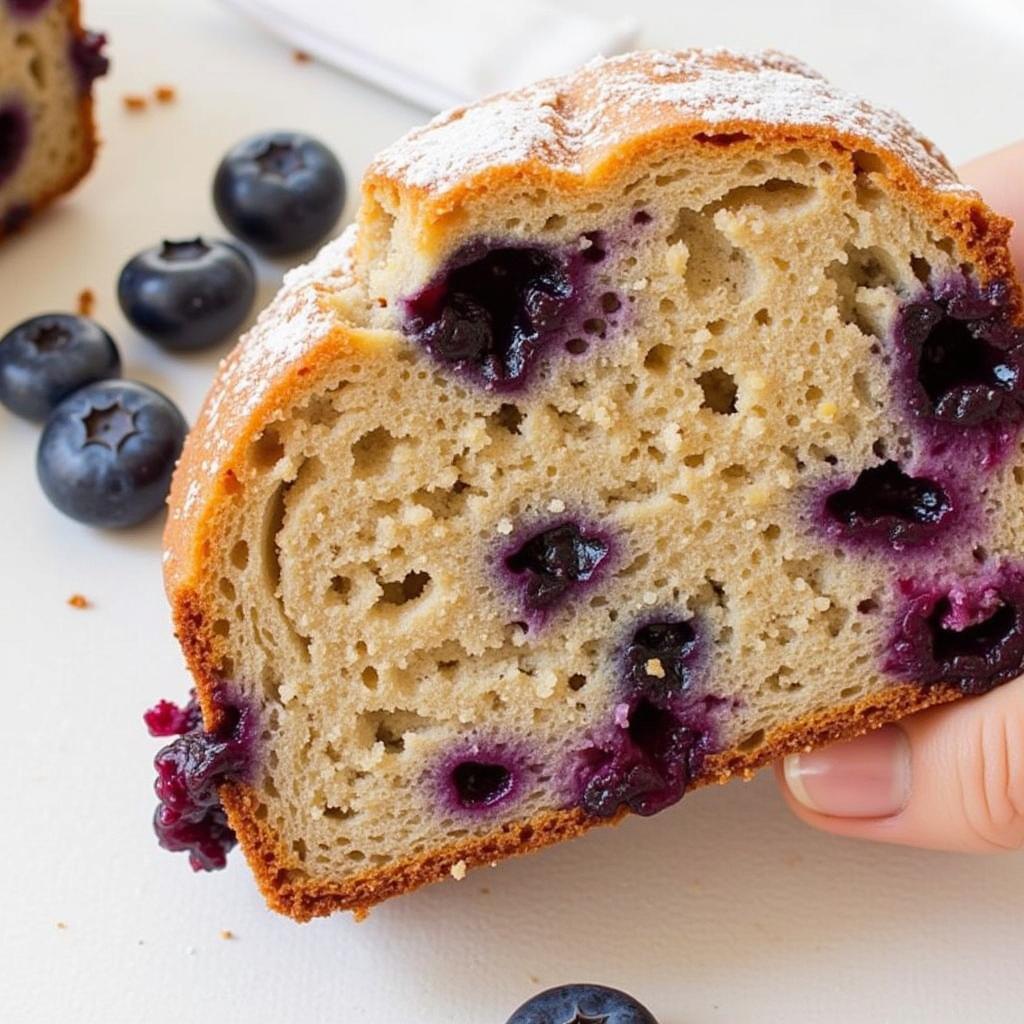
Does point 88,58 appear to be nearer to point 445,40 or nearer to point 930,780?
point 445,40

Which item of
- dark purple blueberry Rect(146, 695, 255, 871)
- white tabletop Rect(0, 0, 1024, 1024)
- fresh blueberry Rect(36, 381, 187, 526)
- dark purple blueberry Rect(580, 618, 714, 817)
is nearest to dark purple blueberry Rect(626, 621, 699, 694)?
dark purple blueberry Rect(580, 618, 714, 817)

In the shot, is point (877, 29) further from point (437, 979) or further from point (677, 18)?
point (437, 979)

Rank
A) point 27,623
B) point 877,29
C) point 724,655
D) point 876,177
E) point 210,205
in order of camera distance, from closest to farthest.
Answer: point 876,177 < point 724,655 < point 27,623 < point 210,205 < point 877,29

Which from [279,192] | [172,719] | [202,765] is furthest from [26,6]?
[202,765]

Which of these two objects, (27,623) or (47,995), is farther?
(27,623)

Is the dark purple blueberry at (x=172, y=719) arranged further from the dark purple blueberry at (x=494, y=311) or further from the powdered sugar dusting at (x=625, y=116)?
the powdered sugar dusting at (x=625, y=116)

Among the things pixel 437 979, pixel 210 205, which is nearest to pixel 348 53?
pixel 210 205
